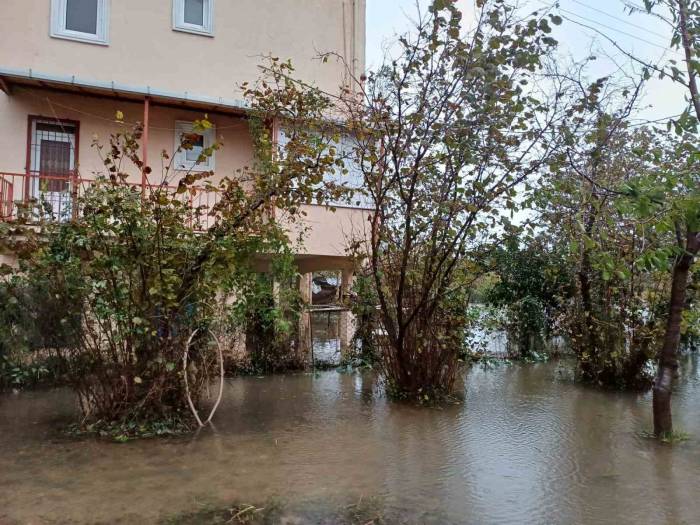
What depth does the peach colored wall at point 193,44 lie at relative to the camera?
422 inches

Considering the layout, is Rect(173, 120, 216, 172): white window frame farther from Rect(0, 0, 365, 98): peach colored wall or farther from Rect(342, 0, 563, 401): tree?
Rect(342, 0, 563, 401): tree

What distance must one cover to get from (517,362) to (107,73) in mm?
10219

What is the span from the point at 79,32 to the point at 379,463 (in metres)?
10.1

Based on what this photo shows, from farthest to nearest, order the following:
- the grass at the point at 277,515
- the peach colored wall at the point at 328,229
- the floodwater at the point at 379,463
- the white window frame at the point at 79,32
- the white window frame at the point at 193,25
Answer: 1. the white window frame at the point at 193,25
2. the peach colored wall at the point at 328,229
3. the white window frame at the point at 79,32
4. the floodwater at the point at 379,463
5. the grass at the point at 277,515

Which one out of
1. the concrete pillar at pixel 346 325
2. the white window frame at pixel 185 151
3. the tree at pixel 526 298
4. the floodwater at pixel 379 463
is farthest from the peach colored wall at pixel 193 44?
the floodwater at pixel 379 463

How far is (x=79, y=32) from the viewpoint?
11094 millimetres

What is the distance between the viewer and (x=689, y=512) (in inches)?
173

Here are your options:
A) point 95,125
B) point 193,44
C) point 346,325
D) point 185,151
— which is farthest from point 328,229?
point 95,125

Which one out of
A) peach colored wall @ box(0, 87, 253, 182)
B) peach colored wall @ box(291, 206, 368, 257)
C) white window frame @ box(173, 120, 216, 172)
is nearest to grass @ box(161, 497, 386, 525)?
peach colored wall @ box(291, 206, 368, 257)

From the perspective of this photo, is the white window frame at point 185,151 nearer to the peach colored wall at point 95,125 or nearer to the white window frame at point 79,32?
the peach colored wall at point 95,125

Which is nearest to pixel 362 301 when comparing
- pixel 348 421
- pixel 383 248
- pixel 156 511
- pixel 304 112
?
pixel 383 248

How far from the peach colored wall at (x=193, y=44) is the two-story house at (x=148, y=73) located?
0.02 metres

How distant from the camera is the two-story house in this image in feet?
34.9

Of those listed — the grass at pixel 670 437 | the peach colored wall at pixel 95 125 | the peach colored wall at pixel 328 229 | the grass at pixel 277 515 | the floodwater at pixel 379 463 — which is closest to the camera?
the grass at pixel 277 515
